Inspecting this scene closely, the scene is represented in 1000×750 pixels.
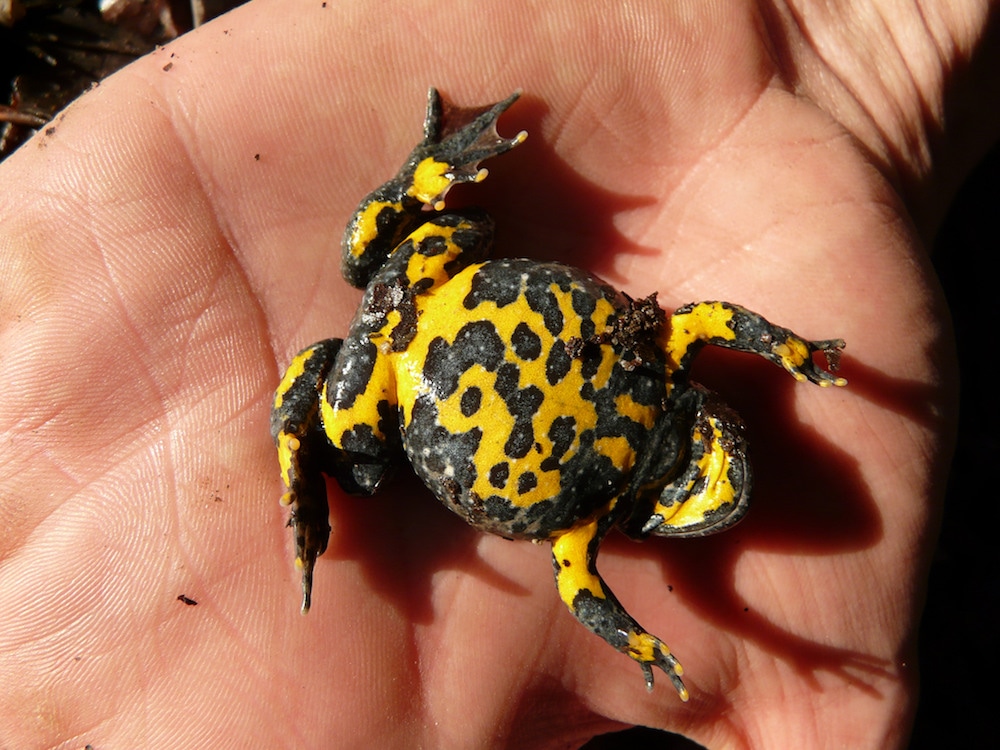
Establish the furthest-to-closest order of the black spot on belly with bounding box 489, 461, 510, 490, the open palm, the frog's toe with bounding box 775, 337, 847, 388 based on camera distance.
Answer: the open palm
the frog's toe with bounding box 775, 337, 847, 388
the black spot on belly with bounding box 489, 461, 510, 490

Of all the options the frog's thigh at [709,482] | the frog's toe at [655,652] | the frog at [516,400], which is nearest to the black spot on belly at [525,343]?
the frog at [516,400]

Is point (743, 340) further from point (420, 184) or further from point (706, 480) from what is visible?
point (420, 184)

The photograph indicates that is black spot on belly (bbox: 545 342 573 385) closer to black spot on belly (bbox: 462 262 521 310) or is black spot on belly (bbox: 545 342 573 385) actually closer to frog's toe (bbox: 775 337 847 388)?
A: black spot on belly (bbox: 462 262 521 310)

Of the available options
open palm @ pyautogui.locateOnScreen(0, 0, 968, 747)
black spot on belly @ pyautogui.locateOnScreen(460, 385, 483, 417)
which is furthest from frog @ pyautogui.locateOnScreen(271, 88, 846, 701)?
open palm @ pyautogui.locateOnScreen(0, 0, 968, 747)

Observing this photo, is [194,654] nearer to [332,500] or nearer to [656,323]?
[332,500]

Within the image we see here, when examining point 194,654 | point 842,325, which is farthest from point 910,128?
point 194,654

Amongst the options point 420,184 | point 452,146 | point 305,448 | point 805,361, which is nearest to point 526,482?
point 305,448

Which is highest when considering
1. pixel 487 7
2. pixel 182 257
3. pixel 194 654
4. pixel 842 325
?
pixel 487 7

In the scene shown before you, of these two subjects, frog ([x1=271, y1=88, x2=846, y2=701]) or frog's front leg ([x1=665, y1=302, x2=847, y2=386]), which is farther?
frog's front leg ([x1=665, y1=302, x2=847, y2=386])
